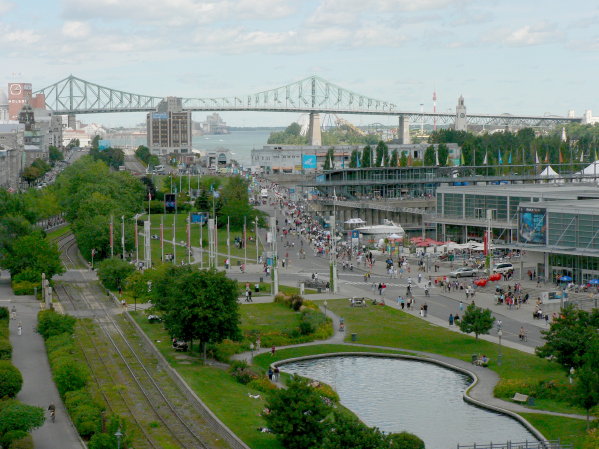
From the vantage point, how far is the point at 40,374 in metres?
45.1

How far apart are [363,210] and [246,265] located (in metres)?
33.1

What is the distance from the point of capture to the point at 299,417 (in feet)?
110

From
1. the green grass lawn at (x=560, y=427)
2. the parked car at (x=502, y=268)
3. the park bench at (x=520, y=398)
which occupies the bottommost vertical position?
the green grass lawn at (x=560, y=427)

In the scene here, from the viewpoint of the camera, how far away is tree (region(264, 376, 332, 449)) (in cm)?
3350

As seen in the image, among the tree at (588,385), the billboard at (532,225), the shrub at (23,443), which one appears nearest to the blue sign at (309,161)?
the billboard at (532,225)

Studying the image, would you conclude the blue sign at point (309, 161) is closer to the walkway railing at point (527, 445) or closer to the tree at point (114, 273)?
the tree at point (114, 273)

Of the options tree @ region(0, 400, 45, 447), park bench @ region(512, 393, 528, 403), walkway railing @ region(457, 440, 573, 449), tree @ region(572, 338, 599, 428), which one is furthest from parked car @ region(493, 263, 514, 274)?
tree @ region(0, 400, 45, 447)

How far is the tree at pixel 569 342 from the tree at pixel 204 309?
12.9 m

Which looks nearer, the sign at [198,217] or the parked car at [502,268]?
the parked car at [502,268]

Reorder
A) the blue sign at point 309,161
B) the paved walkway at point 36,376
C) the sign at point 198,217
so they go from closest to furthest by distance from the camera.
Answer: the paved walkway at point 36,376
the sign at point 198,217
the blue sign at point 309,161

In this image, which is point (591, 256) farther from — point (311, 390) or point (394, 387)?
point (311, 390)

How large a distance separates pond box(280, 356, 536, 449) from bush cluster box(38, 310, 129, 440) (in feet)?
30.0

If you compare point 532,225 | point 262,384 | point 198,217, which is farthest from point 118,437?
point 198,217

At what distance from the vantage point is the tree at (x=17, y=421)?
111 ft
